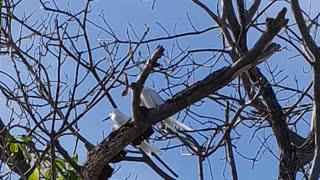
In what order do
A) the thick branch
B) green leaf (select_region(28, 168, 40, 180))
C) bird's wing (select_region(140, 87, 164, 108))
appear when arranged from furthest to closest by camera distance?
green leaf (select_region(28, 168, 40, 180)) → bird's wing (select_region(140, 87, 164, 108)) → the thick branch

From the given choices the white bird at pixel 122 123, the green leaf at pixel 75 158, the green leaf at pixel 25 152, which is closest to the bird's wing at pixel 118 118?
the white bird at pixel 122 123

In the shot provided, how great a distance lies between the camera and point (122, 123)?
2.08 metres

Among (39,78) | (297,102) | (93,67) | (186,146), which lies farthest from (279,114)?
(39,78)

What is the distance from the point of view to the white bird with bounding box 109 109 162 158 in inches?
82.2

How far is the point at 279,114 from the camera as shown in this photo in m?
2.55

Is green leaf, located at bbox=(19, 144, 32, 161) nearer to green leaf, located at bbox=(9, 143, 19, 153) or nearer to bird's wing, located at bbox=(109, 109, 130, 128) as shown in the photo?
green leaf, located at bbox=(9, 143, 19, 153)

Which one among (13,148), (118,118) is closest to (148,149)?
(118,118)

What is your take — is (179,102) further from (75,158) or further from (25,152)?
(25,152)

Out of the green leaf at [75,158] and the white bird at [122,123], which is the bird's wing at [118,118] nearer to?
the white bird at [122,123]

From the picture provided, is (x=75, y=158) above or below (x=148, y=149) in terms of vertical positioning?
above

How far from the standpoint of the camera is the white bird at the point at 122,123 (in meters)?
2.09

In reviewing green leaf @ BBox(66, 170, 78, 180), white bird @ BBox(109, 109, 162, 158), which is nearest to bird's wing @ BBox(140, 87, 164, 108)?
white bird @ BBox(109, 109, 162, 158)

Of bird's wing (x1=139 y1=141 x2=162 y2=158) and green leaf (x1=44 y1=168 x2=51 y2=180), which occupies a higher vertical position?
green leaf (x1=44 y1=168 x2=51 y2=180)

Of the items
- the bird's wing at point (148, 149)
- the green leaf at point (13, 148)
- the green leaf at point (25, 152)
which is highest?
the green leaf at point (13, 148)
